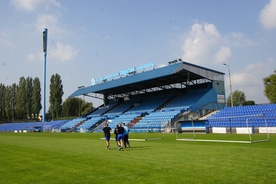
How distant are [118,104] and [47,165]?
177 feet

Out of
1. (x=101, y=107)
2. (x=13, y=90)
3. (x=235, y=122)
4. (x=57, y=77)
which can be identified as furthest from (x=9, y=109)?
(x=235, y=122)

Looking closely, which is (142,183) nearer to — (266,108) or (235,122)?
(235,122)

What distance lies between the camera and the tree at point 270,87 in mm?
64375

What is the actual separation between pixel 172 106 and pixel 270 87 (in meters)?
34.2

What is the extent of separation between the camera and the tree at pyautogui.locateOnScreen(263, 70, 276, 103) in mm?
64375

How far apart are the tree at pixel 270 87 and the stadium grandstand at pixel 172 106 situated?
26033 millimetres

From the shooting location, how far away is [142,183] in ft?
24.2

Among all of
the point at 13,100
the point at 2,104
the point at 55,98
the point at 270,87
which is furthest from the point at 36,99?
the point at 270,87

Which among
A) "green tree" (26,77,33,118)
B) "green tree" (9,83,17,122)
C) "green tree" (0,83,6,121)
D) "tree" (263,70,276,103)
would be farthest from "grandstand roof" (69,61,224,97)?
"green tree" (0,83,6,121)

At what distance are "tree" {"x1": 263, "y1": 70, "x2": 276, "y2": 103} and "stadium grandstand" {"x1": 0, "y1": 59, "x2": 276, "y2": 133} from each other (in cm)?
2603

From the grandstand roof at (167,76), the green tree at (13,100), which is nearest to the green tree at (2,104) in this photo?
the green tree at (13,100)

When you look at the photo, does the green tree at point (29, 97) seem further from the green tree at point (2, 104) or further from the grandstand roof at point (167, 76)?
the grandstand roof at point (167, 76)

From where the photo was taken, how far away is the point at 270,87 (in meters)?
65.8

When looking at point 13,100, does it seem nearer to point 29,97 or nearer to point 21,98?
point 21,98
